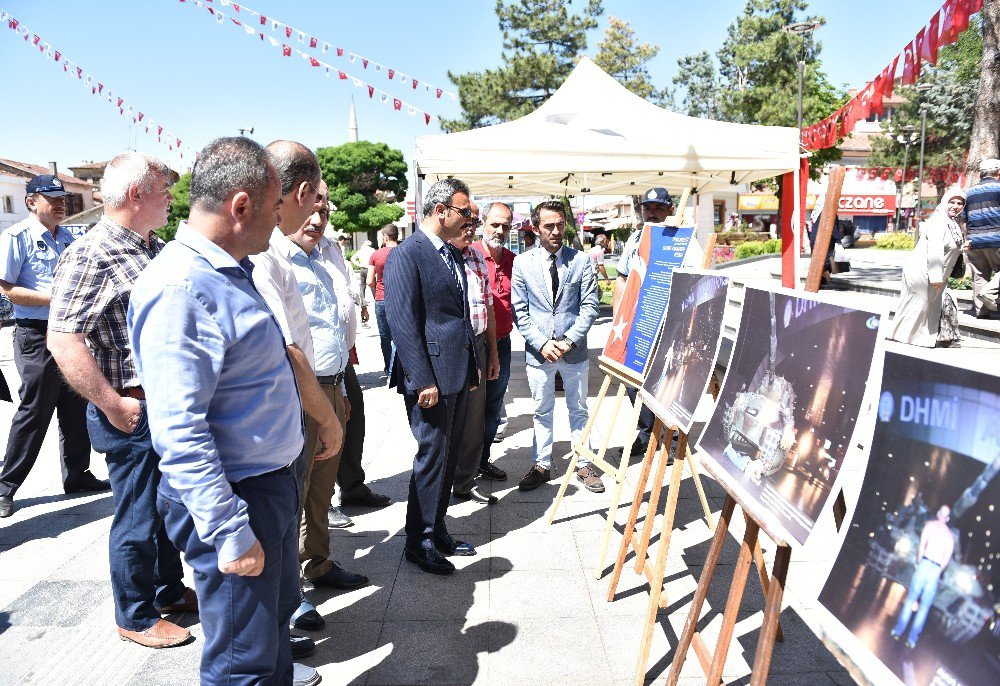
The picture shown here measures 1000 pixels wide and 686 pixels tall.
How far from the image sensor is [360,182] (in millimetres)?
62250

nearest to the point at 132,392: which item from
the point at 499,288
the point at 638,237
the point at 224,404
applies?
the point at 224,404

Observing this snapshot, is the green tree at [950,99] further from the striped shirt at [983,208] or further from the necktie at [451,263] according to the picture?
the necktie at [451,263]

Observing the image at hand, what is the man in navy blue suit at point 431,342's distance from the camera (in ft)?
11.5

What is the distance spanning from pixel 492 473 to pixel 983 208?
25.4 ft

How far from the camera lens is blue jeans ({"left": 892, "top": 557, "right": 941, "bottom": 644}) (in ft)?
4.25

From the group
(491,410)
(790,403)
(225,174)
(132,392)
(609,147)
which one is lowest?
(491,410)

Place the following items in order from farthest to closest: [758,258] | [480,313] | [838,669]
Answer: [758,258]
[480,313]
[838,669]

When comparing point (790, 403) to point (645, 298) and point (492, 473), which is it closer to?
point (645, 298)

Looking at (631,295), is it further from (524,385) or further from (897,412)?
(524,385)

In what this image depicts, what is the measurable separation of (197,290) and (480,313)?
265cm

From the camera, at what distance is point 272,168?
1903 millimetres

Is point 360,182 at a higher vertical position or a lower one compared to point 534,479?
higher

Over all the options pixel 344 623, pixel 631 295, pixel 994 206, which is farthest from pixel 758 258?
pixel 344 623

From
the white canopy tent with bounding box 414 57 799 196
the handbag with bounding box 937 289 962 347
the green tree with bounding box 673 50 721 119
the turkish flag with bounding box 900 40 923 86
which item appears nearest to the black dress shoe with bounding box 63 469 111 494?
the white canopy tent with bounding box 414 57 799 196
